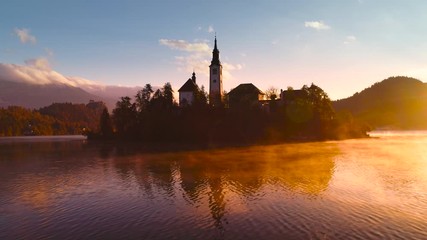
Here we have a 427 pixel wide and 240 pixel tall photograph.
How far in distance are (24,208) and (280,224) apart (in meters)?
24.7

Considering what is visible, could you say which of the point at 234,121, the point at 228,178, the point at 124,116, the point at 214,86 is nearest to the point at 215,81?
the point at 214,86

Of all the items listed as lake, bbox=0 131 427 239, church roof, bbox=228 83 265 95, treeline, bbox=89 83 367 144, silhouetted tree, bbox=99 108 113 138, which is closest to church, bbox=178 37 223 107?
treeline, bbox=89 83 367 144

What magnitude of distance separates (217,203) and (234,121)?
109 m

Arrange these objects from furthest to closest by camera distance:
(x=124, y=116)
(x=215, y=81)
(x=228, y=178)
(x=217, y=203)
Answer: (x=124, y=116) < (x=215, y=81) < (x=228, y=178) < (x=217, y=203)

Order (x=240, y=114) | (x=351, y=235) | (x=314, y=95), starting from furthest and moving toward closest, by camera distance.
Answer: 1. (x=314, y=95)
2. (x=240, y=114)
3. (x=351, y=235)

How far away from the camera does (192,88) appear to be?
Result: 162 metres

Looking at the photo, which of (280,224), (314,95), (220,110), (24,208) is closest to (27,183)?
(24,208)

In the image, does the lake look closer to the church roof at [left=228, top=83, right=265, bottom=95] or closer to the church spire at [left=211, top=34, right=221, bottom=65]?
the church spire at [left=211, top=34, right=221, bottom=65]

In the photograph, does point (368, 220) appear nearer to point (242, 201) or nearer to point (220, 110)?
point (242, 201)

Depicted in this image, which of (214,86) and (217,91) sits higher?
(214,86)

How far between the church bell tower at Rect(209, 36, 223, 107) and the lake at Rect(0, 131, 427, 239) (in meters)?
92.1

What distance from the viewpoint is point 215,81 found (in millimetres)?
153625

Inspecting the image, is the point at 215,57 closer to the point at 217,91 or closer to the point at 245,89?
the point at 217,91

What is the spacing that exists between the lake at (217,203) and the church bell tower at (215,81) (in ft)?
302
